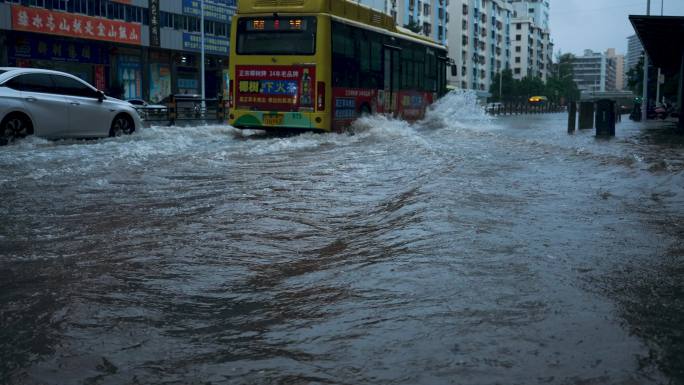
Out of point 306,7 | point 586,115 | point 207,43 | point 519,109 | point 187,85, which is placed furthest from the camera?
point 519,109

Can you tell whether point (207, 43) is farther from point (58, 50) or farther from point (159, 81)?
point (58, 50)

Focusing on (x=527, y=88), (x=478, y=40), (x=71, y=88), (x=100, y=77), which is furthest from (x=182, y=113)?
(x=478, y=40)

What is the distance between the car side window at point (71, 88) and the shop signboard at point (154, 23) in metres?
29.7

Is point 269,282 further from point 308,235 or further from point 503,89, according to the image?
point 503,89

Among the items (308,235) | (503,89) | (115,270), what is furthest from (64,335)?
(503,89)

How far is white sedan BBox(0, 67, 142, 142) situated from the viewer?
11961 mm

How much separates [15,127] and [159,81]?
3411cm

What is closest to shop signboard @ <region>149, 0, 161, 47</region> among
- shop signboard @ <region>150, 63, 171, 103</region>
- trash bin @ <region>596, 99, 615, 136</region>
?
shop signboard @ <region>150, 63, 171, 103</region>

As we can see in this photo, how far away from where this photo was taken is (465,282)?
402cm

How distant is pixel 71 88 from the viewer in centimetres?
1327

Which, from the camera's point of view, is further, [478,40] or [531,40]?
[531,40]

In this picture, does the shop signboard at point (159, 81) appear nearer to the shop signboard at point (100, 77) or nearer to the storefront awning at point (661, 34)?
the shop signboard at point (100, 77)

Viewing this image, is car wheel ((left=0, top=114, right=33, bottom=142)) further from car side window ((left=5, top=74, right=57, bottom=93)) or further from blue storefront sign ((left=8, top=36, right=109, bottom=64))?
blue storefront sign ((left=8, top=36, right=109, bottom=64))

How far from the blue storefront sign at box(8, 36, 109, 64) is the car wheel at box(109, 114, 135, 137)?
23115 mm
